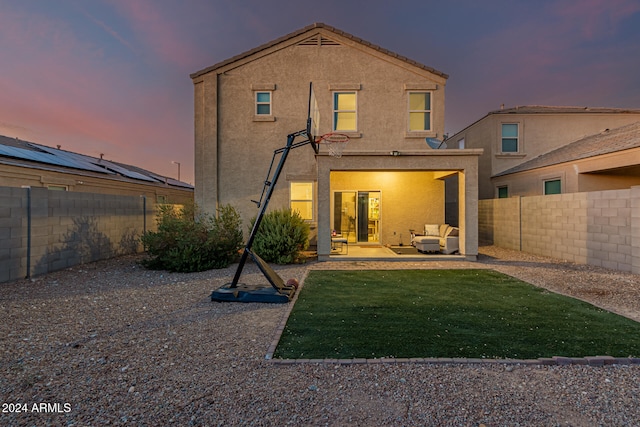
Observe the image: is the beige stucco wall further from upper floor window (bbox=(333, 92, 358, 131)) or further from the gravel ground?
the gravel ground

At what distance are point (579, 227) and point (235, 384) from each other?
11610mm

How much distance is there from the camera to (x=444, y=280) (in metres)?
7.49

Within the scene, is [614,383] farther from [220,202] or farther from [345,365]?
[220,202]

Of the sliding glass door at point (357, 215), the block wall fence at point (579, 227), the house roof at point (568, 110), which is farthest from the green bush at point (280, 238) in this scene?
the house roof at point (568, 110)

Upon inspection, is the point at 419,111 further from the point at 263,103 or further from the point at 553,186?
the point at 553,186

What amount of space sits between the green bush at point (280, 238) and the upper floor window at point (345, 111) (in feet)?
17.4

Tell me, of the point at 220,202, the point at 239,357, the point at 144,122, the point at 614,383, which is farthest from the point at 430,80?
the point at 144,122

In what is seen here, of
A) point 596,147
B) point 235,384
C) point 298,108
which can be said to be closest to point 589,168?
point 596,147

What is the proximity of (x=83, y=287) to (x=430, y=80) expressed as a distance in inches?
554

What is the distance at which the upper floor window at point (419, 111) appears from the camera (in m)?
12.7

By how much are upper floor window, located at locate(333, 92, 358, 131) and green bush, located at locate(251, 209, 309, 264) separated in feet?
17.4

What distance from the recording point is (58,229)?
8.20 metres

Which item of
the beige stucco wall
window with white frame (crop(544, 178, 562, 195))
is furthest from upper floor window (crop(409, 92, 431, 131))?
window with white frame (crop(544, 178, 562, 195))

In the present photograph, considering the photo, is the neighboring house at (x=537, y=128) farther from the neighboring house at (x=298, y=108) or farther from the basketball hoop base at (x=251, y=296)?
the basketball hoop base at (x=251, y=296)
